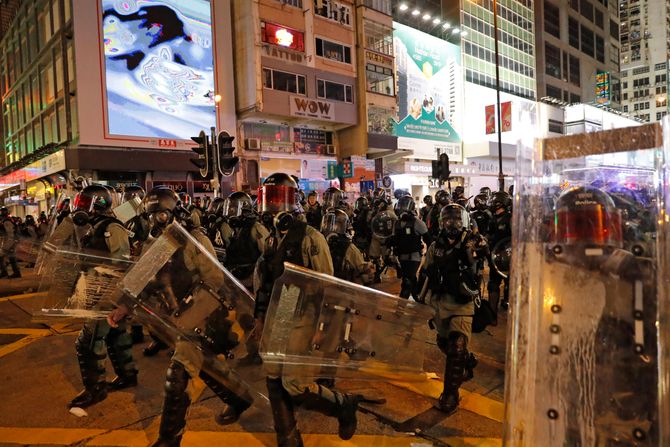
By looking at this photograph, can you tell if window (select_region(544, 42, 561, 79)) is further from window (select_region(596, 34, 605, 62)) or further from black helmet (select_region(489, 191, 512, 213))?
black helmet (select_region(489, 191, 512, 213))

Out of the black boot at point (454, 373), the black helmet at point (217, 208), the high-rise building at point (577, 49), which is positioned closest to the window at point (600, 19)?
the high-rise building at point (577, 49)

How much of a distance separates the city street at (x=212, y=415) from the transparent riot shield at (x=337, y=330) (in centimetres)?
44

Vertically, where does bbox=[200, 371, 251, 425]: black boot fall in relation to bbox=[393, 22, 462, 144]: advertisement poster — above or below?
below

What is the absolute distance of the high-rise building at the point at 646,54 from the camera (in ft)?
278

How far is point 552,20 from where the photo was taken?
46.2m

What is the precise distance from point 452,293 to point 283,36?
22.7m

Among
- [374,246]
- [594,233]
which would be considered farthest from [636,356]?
[374,246]

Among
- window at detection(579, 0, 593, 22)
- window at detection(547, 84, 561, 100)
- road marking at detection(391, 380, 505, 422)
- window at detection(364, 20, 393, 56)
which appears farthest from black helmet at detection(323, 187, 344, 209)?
window at detection(579, 0, 593, 22)

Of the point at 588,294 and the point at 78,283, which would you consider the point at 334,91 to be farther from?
the point at 588,294

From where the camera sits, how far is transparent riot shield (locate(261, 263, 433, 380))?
2771mm

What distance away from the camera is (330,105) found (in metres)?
25.1

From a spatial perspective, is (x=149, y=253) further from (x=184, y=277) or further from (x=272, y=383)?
(x=272, y=383)

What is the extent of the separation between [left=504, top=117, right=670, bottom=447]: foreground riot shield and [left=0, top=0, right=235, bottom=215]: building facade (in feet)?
62.4

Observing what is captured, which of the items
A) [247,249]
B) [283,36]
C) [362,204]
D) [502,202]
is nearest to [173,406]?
[247,249]
